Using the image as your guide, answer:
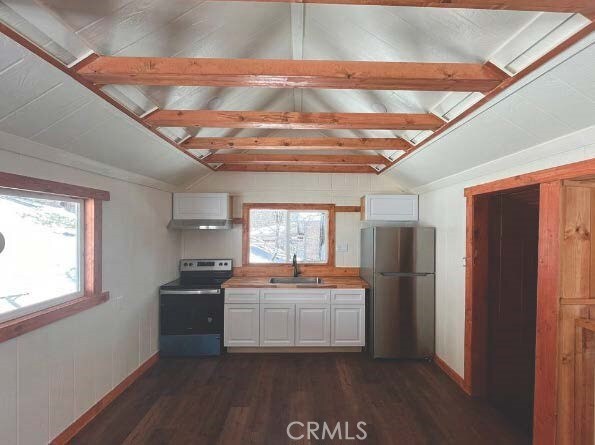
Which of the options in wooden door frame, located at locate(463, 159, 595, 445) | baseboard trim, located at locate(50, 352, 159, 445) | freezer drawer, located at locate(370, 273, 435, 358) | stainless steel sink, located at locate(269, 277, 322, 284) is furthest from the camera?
stainless steel sink, located at locate(269, 277, 322, 284)

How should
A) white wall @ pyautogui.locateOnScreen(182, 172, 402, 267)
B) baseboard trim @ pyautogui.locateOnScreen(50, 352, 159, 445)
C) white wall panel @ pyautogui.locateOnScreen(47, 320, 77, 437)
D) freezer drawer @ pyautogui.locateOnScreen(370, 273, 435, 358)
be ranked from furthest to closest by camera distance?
white wall @ pyautogui.locateOnScreen(182, 172, 402, 267) < freezer drawer @ pyautogui.locateOnScreen(370, 273, 435, 358) < baseboard trim @ pyautogui.locateOnScreen(50, 352, 159, 445) < white wall panel @ pyautogui.locateOnScreen(47, 320, 77, 437)

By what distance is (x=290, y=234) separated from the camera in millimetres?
4547

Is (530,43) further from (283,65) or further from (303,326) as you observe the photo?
(303,326)

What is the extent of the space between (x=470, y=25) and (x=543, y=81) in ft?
1.52

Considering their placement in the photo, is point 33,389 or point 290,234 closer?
point 33,389

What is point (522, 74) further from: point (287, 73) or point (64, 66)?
point (64, 66)

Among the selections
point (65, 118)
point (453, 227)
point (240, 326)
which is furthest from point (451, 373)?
point (65, 118)

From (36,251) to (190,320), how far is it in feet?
6.27

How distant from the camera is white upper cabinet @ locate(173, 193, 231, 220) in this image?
4051 millimetres

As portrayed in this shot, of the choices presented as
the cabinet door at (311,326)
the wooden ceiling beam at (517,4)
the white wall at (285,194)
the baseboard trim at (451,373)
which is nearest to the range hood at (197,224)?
the white wall at (285,194)

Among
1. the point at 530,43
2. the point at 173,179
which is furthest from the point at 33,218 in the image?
the point at 530,43

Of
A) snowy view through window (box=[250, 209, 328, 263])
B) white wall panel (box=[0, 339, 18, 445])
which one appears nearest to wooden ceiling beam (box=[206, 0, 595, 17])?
white wall panel (box=[0, 339, 18, 445])

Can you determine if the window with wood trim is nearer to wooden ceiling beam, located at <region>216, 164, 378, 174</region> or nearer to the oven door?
wooden ceiling beam, located at <region>216, 164, 378, 174</region>

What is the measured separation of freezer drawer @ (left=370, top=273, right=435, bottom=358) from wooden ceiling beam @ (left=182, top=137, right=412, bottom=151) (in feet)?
4.83
